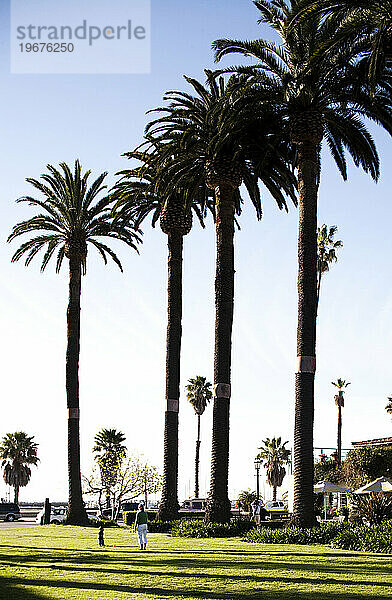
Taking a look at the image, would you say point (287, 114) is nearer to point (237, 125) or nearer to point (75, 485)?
→ point (237, 125)

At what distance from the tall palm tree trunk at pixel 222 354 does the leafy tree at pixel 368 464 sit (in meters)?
19.5

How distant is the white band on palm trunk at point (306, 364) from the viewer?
1149 inches

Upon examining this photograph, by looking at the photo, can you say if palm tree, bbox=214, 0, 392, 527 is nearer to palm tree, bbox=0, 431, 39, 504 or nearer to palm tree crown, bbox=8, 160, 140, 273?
palm tree crown, bbox=8, 160, 140, 273

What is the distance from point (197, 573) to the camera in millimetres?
18562

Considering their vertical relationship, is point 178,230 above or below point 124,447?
above

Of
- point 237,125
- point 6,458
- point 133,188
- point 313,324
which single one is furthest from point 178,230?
point 6,458

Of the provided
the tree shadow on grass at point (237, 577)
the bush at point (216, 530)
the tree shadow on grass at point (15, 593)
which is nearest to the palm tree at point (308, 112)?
the bush at point (216, 530)

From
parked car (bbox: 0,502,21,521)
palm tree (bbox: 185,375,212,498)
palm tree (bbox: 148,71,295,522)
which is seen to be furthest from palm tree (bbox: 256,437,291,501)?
palm tree (bbox: 148,71,295,522)

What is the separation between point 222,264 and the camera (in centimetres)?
3591

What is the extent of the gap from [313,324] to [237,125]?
890cm

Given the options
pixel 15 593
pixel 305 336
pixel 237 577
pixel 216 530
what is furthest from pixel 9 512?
pixel 15 593

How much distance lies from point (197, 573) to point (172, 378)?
2305 centimetres

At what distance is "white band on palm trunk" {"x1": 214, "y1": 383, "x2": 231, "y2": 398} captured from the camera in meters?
34.6

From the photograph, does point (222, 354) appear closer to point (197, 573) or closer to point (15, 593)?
point (197, 573)
